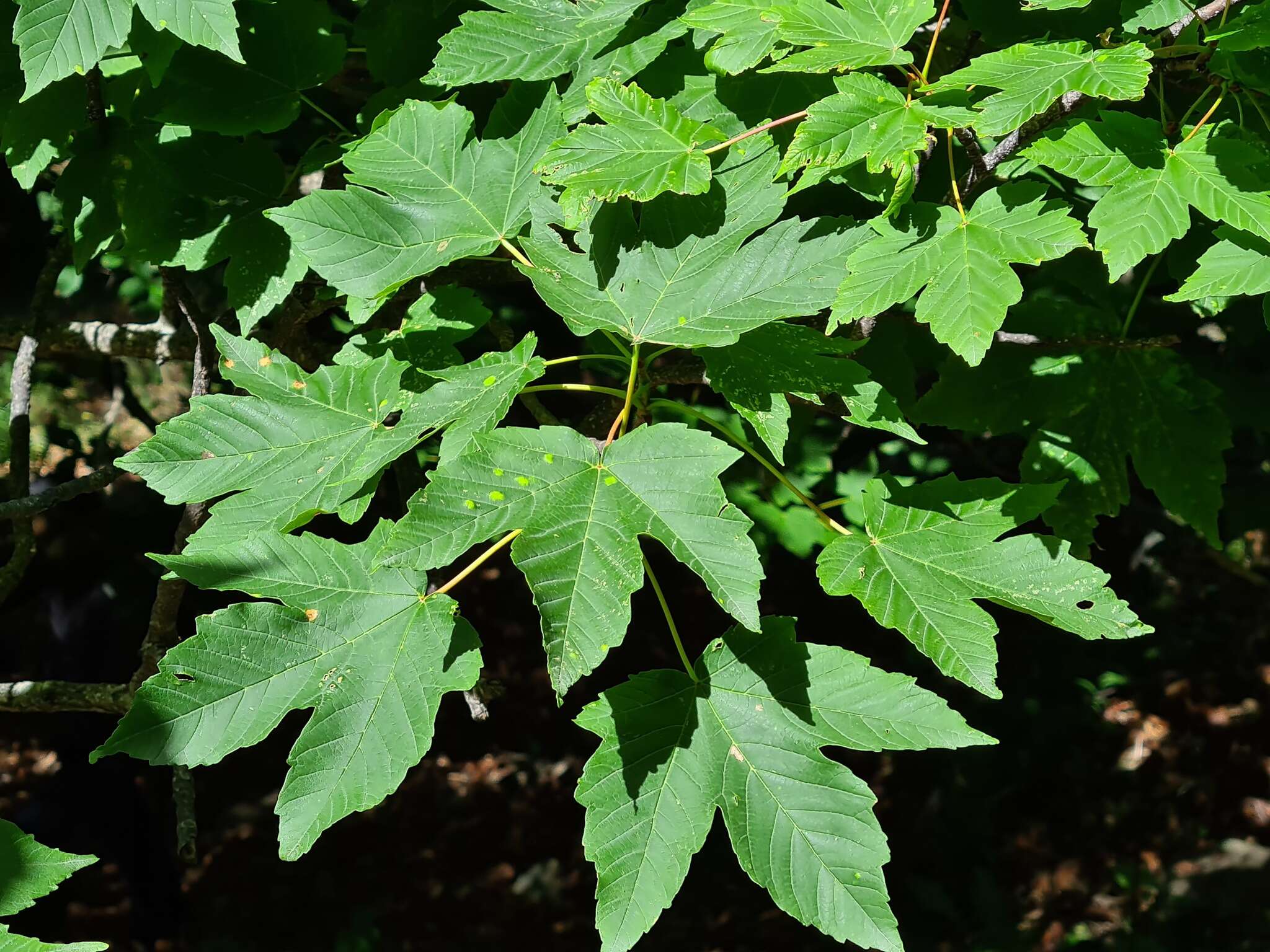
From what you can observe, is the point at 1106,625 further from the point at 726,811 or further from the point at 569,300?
the point at 569,300

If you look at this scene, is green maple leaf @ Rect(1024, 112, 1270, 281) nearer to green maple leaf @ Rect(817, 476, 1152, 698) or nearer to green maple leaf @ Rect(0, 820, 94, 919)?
green maple leaf @ Rect(817, 476, 1152, 698)

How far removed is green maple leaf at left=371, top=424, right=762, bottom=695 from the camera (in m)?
1.27

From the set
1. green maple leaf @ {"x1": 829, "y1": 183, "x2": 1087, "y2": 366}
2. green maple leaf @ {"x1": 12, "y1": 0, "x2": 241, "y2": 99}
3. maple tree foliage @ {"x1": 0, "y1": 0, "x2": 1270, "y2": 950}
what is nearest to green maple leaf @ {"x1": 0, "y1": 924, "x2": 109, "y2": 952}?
maple tree foliage @ {"x1": 0, "y1": 0, "x2": 1270, "y2": 950}

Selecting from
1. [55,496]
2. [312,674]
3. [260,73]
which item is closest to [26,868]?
[312,674]

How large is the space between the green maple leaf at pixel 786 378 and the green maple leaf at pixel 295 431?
281mm

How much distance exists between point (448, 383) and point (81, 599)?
299 cm

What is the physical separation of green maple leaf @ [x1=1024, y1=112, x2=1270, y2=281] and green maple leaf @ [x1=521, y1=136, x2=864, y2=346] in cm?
32

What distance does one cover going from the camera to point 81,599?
151 inches

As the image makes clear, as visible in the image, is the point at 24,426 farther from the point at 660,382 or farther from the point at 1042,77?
the point at 1042,77

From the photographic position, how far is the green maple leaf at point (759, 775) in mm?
1445

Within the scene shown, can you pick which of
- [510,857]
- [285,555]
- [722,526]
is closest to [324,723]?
[285,555]

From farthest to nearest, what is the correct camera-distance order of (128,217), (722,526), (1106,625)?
(128,217)
(1106,625)
(722,526)

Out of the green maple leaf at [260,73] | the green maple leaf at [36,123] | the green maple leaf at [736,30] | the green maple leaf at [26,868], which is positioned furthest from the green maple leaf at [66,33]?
the green maple leaf at [26,868]

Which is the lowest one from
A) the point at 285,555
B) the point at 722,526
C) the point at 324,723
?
the point at 324,723
